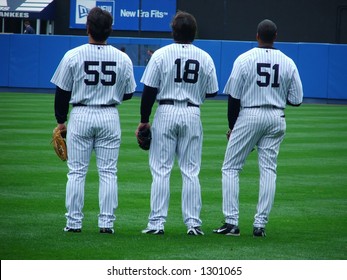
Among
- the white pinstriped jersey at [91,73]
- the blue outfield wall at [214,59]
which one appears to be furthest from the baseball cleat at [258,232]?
the blue outfield wall at [214,59]

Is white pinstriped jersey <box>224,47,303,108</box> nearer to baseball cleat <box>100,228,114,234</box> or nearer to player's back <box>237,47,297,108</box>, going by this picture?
player's back <box>237,47,297,108</box>

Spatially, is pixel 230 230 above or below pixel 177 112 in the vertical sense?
below

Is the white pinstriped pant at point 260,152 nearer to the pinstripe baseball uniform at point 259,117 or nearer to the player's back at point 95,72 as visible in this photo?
the pinstripe baseball uniform at point 259,117

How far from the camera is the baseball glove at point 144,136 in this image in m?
8.20

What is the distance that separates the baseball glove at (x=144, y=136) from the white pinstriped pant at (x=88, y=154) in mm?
184

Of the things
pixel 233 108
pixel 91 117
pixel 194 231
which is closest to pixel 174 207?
pixel 194 231

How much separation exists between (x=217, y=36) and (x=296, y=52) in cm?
908

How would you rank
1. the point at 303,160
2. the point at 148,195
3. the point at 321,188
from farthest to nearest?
the point at 303,160 < the point at 321,188 < the point at 148,195

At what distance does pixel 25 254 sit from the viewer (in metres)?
7.11

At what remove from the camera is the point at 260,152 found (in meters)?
8.38

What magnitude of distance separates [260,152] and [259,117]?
32 centimetres

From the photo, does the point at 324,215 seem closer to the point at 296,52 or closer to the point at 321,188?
the point at 321,188

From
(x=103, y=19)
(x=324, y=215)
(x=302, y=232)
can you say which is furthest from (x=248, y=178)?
(x=103, y=19)

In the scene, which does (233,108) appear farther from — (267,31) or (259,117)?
(267,31)
